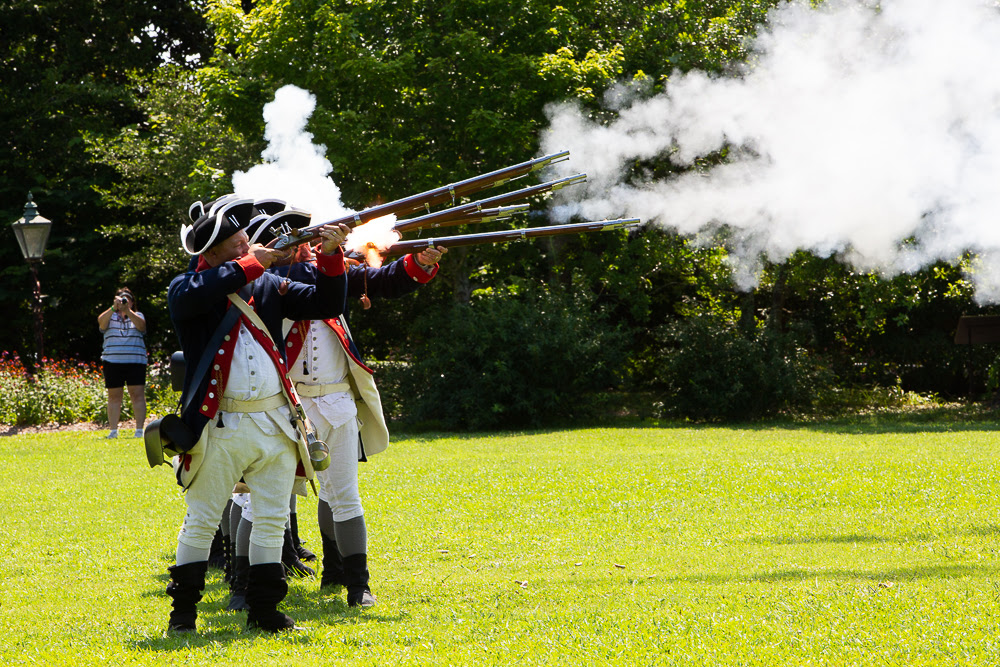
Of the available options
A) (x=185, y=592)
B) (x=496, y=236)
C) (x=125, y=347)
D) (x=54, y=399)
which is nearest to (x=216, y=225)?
(x=496, y=236)

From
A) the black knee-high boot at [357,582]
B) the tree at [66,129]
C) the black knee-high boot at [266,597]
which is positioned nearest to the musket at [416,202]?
the black knee-high boot at [266,597]

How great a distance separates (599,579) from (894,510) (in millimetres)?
3383

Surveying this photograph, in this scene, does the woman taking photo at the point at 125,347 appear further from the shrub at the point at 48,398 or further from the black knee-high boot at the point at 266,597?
the black knee-high boot at the point at 266,597

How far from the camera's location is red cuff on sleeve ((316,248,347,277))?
17.1ft

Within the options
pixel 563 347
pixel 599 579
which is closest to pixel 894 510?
pixel 599 579

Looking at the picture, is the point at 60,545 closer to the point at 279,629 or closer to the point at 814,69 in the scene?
the point at 279,629

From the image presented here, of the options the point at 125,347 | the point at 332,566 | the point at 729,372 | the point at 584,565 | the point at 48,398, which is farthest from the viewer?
the point at 48,398

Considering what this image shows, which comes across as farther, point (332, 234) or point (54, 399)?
point (54, 399)

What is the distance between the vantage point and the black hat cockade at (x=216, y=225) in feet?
17.2

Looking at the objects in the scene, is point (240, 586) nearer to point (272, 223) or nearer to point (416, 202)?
point (272, 223)

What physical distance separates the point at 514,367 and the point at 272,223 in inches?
515

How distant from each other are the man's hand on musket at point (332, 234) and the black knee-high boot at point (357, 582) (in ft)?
6.10

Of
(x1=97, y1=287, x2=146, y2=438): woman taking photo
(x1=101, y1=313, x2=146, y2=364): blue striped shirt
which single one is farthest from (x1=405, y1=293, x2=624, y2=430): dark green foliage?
(x1=101, y1=313, x2=146, y2=364): blue striped shirt

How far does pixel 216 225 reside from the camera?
A: 5242mm
